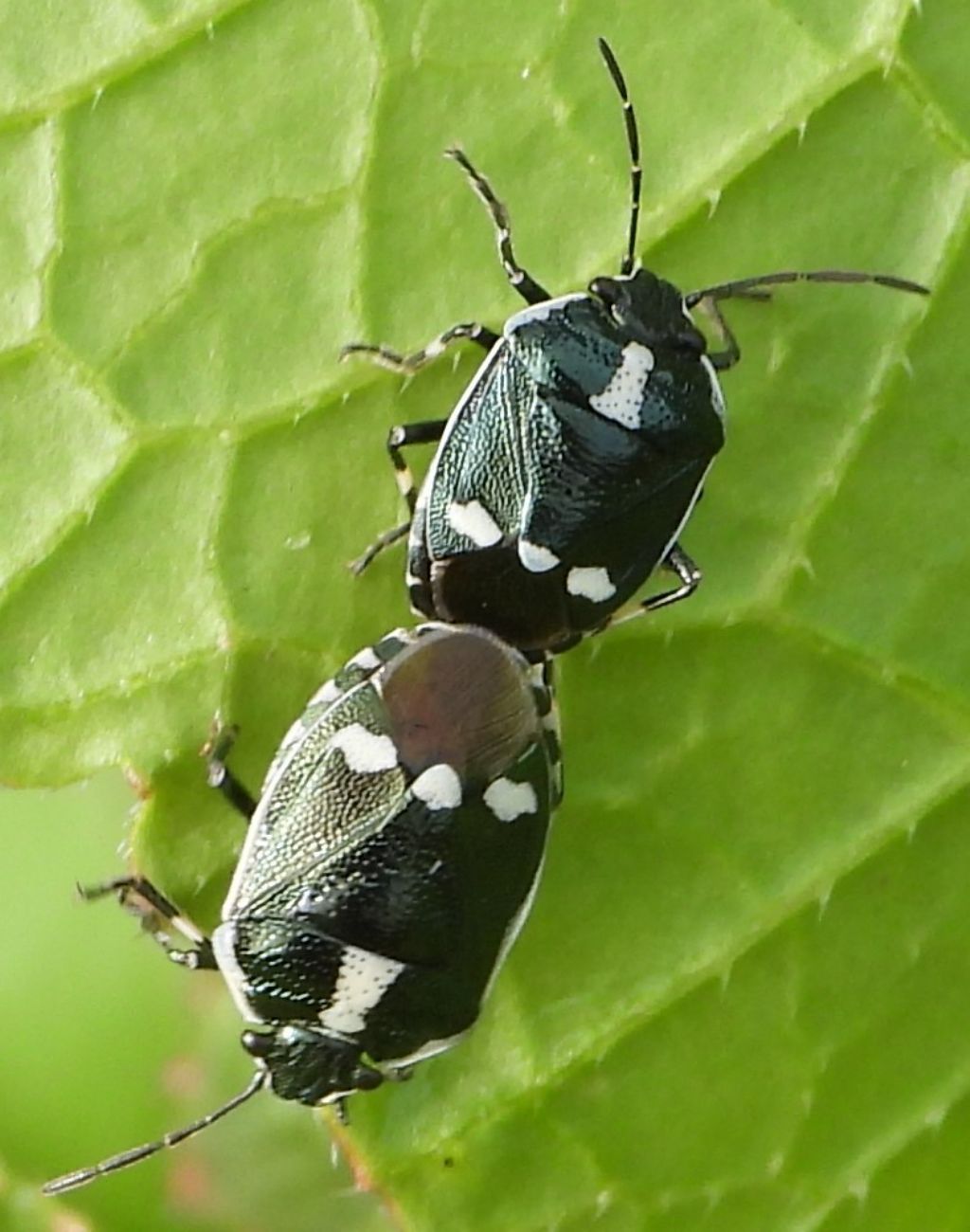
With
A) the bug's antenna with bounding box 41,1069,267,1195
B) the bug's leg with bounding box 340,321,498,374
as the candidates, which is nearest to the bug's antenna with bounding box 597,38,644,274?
the bug's leg with bounding box 340,321,498,374

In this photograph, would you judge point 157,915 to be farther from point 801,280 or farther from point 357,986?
point 801,280

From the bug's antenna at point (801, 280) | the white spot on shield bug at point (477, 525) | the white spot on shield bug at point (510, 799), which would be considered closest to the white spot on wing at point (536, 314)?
the bug's antenna at point (801, 280)

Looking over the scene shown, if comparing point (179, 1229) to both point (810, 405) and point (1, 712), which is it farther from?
point (810, 405)

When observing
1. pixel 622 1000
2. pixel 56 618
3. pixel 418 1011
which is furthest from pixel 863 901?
pixel 56 618

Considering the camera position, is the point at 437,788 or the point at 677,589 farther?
the point at 677,589

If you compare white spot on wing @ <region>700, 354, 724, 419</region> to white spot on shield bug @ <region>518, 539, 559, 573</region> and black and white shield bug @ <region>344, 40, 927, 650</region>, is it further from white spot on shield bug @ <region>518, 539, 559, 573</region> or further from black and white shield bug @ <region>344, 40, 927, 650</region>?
white spot on shield bug @ <region>518, 539, 559, 573</region>

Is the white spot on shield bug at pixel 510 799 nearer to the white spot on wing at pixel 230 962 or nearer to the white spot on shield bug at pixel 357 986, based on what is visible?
the white spot on shield bug at pixel 357 986

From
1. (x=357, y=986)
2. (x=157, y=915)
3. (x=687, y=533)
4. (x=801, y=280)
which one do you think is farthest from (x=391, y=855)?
(x=801, y=280)
